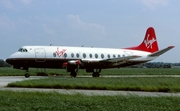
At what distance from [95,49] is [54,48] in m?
5.56

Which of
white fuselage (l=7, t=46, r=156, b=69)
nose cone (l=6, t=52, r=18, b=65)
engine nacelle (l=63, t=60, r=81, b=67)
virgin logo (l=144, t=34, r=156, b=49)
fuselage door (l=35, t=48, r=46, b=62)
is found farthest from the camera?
virgin logo (l=144, t=34, r=156, b=49)

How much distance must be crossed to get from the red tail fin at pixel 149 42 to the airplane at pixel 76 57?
704 millimetres

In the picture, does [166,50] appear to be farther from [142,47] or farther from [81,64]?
[81,64]

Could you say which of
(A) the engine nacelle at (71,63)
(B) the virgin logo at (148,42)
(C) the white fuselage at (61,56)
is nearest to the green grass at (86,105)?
(C) the white fuselage at (61,56)

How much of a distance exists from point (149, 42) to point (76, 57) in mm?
12297

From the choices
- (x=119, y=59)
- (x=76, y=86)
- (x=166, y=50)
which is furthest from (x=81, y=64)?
(x=76, y=86)

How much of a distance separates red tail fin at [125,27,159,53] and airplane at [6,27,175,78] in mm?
704

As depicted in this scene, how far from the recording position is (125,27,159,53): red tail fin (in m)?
46.6

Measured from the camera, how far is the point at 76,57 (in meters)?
39.4

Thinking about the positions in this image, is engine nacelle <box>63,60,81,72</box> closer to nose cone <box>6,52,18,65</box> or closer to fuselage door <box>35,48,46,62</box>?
fuselage door <box>35,48,46,62</box>

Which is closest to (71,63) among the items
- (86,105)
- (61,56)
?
(61,56)

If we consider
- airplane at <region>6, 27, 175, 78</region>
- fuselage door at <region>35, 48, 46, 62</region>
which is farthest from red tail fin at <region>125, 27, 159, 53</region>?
fuselage door at <region>35, 48, 46, 62</region>

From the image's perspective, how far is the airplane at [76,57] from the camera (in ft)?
123

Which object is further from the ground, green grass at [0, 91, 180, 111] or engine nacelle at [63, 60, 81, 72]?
engine nacelle at [63, 60, 81, 72]
